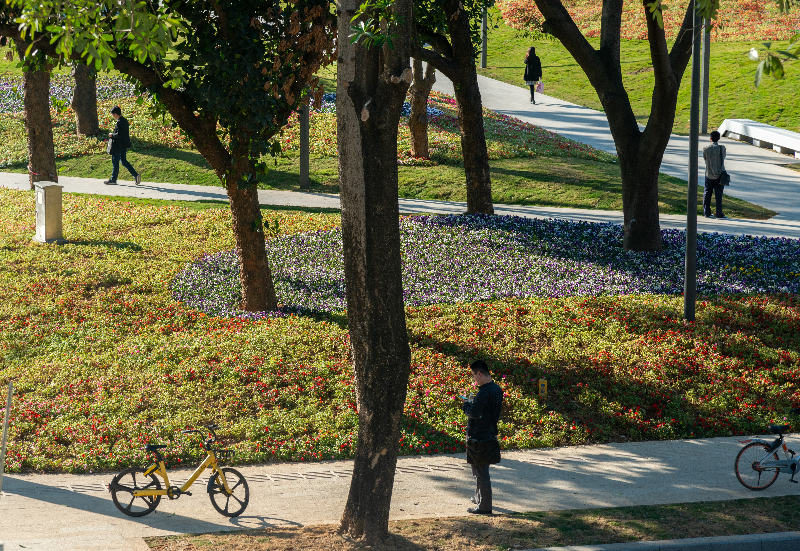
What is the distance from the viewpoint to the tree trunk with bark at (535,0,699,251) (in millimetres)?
12305

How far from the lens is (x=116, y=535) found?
21.5 ft

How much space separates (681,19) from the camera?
39594 millimetres

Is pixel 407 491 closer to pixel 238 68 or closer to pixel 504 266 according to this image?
pixel 238 68

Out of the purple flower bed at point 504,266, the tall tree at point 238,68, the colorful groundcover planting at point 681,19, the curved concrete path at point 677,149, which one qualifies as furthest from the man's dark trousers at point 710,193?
the colorful groundcover planting at point 681,19

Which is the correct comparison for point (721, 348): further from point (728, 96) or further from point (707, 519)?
point (728, 96)

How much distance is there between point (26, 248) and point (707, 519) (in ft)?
40.6

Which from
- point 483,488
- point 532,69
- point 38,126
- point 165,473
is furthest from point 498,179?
point 165,473

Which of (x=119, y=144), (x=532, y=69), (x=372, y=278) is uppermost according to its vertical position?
(x=532, y=69)

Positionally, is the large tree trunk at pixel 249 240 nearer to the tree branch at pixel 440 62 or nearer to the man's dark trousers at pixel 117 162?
A: the tree branch at pixel 440 62

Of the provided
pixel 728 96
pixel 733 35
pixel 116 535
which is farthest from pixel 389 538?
pixel 733 35

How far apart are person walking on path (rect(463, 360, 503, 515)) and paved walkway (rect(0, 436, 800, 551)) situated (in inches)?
9.5

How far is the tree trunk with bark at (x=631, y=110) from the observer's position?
484 inches

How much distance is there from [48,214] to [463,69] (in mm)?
7983

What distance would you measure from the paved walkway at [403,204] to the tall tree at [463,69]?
1.72m
